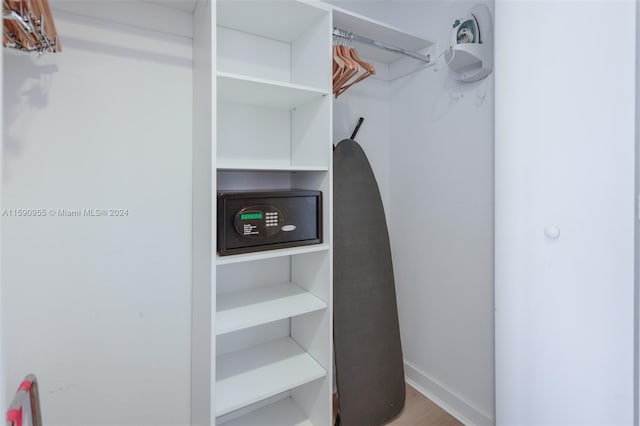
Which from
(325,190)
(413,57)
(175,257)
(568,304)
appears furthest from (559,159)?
(175,257)

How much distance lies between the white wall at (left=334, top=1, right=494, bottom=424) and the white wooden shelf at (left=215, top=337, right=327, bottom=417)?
2.71 ft

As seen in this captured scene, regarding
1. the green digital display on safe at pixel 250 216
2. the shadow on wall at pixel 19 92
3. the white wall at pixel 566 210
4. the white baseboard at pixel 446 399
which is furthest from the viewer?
the white baseboard at pixel 446 399

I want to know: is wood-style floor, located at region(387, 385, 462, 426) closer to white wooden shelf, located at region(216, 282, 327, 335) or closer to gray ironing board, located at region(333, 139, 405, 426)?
gray ironing board, located at region(333, 139, 405, 426)

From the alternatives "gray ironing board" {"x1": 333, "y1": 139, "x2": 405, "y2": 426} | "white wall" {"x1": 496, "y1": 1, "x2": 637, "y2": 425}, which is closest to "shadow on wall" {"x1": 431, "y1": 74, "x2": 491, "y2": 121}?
"white wall" {"x1": 496, "y1": 1, "x2": 637, "y2": 425}

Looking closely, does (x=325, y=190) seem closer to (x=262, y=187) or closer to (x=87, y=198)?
(x=262, y=187)

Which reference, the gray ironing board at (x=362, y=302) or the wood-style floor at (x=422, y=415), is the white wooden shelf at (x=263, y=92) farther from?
the wood-style floor at (x=422, y=415)

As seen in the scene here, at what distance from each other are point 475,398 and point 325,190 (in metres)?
1.37

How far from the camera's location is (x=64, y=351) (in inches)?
54.4

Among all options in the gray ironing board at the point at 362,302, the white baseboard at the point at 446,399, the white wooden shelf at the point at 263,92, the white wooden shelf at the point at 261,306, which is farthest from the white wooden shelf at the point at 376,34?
the white baseboard at the point at 446,399

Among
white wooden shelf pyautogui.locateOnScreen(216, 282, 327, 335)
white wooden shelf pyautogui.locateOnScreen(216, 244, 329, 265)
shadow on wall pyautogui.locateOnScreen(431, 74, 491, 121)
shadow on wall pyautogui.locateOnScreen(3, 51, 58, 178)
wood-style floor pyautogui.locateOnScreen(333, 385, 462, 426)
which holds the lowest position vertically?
wood-style floor pyautogui.locateOnScreen(333, 385, 462, 426)

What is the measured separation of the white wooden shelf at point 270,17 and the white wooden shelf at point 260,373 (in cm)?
161

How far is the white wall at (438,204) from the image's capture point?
5.71 feet

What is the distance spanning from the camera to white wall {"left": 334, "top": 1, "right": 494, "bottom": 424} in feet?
5.71

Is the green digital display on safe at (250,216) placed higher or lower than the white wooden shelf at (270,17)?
lower
